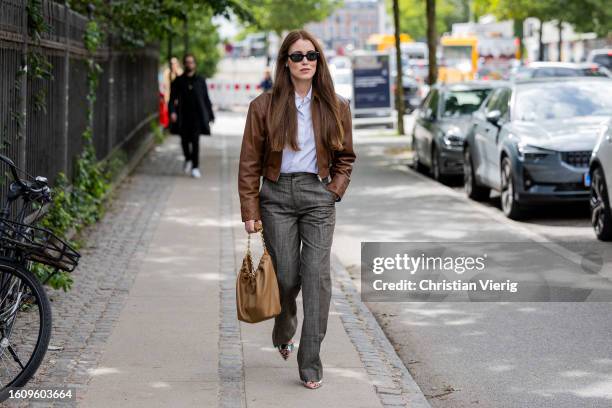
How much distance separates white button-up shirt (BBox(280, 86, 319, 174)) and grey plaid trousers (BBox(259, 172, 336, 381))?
35mm

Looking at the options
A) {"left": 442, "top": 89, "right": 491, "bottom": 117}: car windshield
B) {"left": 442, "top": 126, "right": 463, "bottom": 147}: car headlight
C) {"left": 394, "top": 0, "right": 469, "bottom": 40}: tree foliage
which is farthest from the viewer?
{"left": 394, "top": 0, "right": 469, "bottom": 40}: tree foliage

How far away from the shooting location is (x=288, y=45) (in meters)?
6.63

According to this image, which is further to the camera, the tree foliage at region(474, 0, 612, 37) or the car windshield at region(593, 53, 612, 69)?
the tree foliage at region(474, 0, 612, 37)

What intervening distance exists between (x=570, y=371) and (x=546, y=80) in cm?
923

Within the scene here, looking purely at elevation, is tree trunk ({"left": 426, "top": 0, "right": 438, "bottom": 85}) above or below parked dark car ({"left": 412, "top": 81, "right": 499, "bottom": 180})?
above

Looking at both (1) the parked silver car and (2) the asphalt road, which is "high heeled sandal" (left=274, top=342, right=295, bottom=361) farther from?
(1) the parked silver car

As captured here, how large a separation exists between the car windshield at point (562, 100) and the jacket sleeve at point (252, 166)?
8810 mm

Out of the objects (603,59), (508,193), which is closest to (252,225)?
(508,193)

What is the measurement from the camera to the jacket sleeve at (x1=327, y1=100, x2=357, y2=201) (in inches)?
264

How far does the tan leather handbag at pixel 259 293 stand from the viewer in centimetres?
653

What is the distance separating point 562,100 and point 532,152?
165cm

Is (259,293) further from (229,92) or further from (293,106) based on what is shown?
(229,92)

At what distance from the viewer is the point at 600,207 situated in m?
12.6

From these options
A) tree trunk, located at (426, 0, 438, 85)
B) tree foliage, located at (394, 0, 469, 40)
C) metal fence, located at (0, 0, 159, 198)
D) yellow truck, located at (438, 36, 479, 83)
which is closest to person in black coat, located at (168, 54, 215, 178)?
metal fence, located at (0, 0, 159, 198)
